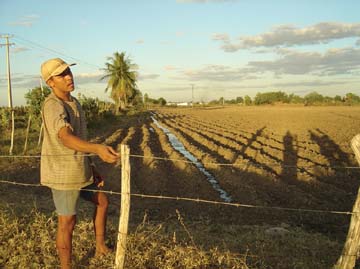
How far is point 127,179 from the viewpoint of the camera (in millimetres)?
3297

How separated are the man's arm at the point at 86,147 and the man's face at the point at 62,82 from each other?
476 millimetres

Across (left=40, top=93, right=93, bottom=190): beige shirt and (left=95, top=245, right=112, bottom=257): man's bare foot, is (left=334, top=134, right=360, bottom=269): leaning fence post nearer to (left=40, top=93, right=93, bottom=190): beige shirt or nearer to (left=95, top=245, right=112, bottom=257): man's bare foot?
(left=95, top=245, right=112, bottom=257): man's bare foot

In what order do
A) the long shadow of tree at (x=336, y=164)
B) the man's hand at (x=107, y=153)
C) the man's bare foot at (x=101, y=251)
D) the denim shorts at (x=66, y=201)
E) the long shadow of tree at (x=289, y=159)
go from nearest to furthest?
the man's hand at (x=107, y=153) → the denim shorts at (x=66, y=201) → the man's bare foot at (x=101, y=251) → the long shadow of tree at (x=336, y=164) → the long shadow of tree at (x=289, y=159)

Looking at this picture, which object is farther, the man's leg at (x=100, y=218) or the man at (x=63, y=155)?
the man's leg at (x=100, y=218)

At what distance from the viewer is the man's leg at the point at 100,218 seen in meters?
3.72

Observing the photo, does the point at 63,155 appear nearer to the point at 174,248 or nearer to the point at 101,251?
the point at 101,251

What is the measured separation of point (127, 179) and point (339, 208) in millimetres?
5757

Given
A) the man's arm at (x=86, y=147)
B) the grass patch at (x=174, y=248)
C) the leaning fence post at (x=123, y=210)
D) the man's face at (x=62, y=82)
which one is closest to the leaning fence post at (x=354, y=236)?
the grass patch at (x=174, y=248)

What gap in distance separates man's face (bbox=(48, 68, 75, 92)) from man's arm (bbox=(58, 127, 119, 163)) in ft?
1.56

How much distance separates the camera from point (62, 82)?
11.1ft

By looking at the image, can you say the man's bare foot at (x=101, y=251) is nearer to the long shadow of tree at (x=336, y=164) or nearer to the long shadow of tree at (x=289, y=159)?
the long shadow of tree at (x=289, y=159)

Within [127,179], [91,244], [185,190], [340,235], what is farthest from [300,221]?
[127,179]

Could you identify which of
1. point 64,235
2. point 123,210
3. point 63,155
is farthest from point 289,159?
point 63,155

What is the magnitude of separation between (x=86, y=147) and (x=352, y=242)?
7.97 ft
